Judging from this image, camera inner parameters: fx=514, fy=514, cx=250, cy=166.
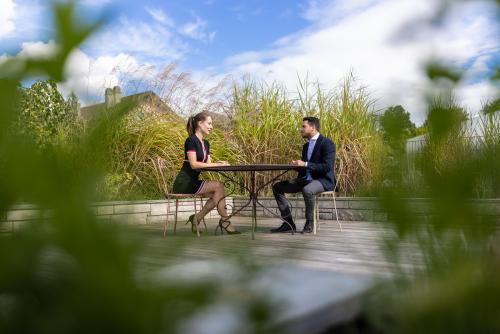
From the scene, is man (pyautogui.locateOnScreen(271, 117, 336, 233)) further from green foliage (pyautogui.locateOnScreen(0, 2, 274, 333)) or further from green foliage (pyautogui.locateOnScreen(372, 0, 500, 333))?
green foliage (pyautogui.locateOnScreen(0, 2, 274, 333))

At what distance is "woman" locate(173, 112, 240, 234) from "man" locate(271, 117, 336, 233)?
2.10ft

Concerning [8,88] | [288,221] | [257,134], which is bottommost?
[288,221]

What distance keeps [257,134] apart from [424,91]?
698 cm

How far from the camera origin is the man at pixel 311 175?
509 cm

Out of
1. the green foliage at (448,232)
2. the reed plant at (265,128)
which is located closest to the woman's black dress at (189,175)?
the reed plant at (265,128)

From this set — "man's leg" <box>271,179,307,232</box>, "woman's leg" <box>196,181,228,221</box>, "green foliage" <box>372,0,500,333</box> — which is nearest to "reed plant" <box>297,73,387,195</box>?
"man's leg" <box>271,179,307,232</box>

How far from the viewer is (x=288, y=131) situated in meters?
7.49

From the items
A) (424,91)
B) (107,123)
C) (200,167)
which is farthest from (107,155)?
(200,167)

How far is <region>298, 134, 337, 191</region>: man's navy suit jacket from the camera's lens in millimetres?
5109

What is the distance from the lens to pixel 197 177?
16.2ft

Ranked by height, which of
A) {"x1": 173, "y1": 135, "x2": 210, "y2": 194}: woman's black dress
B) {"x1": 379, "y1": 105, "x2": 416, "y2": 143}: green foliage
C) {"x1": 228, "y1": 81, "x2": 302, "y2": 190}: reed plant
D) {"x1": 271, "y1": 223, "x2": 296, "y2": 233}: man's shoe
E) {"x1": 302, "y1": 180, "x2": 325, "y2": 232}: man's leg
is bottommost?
{"x1": 271, "y1": 223, "x2": 296, "y2": 233}: man's shoe

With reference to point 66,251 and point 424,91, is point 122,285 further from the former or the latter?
point 424,91

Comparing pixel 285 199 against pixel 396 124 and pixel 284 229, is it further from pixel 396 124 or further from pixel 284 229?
pixel 396 124

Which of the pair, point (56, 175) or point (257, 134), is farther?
point (257, 134)
